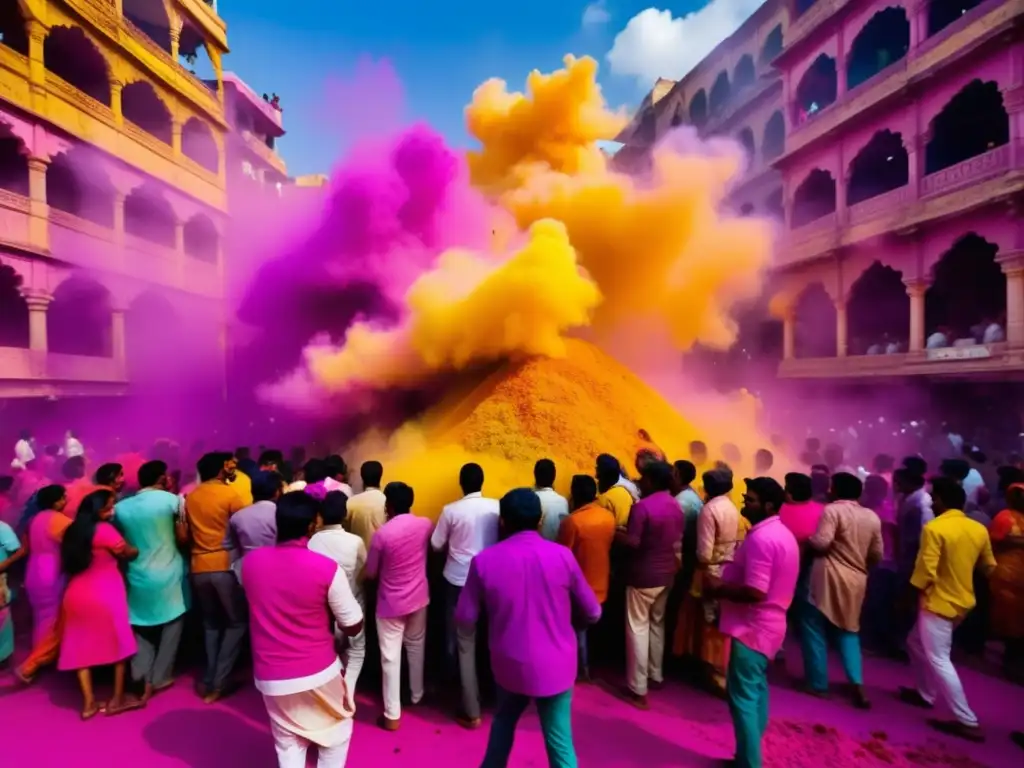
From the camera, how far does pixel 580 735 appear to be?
3715 mm

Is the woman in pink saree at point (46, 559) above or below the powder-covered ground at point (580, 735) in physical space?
above

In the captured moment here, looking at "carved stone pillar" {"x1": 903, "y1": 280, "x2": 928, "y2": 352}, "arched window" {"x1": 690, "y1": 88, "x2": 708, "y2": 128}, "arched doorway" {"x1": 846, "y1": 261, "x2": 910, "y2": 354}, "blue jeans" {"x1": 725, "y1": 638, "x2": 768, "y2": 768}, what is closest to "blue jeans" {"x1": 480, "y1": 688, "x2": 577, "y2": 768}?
"blue jeans" {"x1": 725, "y1": 638, "x2": 768, "y2": 768}

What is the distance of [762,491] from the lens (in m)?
3.41

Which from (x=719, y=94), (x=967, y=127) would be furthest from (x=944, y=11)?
(x=719, y=94)

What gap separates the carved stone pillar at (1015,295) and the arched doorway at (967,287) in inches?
65.0

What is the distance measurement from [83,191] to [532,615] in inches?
601

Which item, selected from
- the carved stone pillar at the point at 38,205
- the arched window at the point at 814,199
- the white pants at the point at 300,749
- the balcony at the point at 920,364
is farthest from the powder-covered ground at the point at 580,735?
the arched window at the point at 814,199

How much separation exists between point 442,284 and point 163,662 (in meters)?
5.29

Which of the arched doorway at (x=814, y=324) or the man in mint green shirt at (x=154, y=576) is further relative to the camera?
the arched doorway at (x=814, y=324)

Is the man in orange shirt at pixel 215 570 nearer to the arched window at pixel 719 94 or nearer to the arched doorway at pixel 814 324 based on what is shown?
the arched doorway at pixel 814 324

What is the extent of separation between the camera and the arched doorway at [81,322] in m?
13.3

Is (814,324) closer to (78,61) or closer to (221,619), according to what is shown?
(221,619)

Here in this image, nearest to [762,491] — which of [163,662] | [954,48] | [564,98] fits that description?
[163,662]

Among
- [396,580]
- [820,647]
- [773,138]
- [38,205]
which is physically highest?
[773,138]
